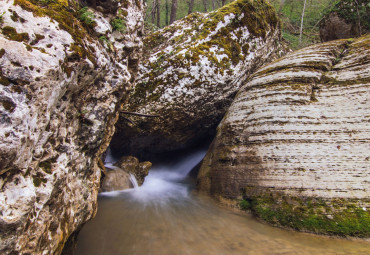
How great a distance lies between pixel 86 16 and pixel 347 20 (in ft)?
29.2

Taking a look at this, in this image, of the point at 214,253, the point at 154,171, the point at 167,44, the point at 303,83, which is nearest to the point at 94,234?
the point at 214,253

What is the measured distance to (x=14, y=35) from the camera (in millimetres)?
1810

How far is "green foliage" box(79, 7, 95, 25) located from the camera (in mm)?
2671

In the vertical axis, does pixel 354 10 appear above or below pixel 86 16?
above

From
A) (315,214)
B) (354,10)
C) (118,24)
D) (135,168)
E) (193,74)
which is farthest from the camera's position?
(354,10)

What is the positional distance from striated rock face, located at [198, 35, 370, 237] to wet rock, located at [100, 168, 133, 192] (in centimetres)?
176

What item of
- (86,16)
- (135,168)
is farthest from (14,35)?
(135,168)

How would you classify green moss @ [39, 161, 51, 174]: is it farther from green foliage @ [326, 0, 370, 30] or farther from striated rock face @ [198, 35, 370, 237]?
green foliage @ [326, 0, 370, 30]

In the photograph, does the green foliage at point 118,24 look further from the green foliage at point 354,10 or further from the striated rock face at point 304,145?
the green foliage at point 354,10

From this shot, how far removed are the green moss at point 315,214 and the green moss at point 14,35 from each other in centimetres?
398

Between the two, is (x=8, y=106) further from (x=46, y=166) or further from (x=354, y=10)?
(x=354, y=10)

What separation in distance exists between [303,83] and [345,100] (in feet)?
2.81

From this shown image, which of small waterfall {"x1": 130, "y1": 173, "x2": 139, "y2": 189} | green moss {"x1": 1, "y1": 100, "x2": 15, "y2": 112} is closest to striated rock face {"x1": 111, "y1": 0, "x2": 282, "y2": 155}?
small waterfall {"x1": 130, "y1": 173, "x2": 139, "y2": 189}

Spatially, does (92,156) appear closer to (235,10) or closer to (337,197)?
(337,197)
